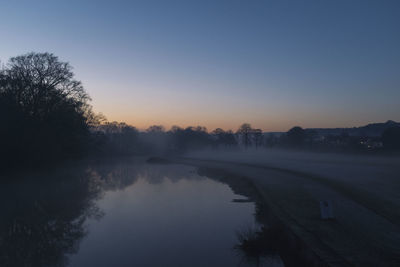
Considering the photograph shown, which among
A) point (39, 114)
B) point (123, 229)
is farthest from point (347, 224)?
point (39, 114)

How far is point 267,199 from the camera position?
508 inches

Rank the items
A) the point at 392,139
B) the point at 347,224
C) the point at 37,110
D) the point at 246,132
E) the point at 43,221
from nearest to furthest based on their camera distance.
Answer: the point at 347,224
the point at 43,221
the point at 37,110
the point at 392,139
the point at 246,132

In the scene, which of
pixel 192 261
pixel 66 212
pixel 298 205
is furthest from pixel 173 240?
pixel 66 212

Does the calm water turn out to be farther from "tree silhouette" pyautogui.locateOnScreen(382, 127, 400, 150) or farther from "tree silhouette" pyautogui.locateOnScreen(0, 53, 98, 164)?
"tree silhouette" pyautogui.locateOnScreen(382, 127, 400, 150)

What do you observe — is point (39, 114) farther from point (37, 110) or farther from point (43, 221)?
point (43, 221)

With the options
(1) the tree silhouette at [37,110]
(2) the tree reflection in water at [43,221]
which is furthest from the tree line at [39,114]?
(2) the tree reflection in water at [43,221]

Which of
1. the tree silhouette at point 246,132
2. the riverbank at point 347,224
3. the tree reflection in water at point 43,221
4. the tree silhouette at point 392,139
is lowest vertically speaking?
the tree reflection in water at point 43,221

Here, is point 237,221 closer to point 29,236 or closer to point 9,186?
point 29,236

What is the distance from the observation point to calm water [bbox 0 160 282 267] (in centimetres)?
791

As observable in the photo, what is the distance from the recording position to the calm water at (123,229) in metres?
7.91

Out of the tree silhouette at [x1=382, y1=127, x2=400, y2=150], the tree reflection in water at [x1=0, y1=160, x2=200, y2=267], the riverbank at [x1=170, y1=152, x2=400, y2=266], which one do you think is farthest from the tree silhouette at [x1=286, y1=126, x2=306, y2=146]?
the tree reflection in water at [x1=0, y1=160, x2=200, y2=267]

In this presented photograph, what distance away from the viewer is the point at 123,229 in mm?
10734

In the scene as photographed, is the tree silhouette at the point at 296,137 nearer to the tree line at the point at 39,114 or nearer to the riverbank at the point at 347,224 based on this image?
the tree line at the point at 39,114

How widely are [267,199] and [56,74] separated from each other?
24559mm
